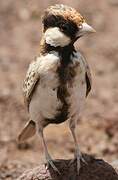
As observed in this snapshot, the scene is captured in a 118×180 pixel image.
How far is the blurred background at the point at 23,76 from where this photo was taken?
9406 millimetres

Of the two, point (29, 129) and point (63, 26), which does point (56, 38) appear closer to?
point (63, 26)

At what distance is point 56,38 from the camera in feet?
20.8

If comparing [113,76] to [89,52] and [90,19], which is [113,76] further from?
[90,19]

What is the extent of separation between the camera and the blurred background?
30.9 ft

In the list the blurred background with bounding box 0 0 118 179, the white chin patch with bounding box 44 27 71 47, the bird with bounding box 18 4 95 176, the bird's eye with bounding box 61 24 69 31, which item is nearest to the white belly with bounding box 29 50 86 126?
the bird with bounding box 18 4 95 176

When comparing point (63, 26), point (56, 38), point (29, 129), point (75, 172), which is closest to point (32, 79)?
point (56, 38)

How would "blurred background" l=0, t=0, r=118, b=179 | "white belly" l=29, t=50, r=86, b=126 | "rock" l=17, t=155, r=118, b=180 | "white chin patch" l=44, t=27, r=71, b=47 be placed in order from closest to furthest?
"white chin patch" l=44, t=27, r=71, b=47
"white belly" l=29, t=50, r=86, b=126
"rock" l=17, t=155, r=118, b=180
"blurred background" l=0, t=0, r=118, b=179

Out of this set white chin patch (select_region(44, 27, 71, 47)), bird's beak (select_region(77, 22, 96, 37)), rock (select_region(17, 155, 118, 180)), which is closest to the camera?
bird's beak (select_region(77, 22, 96, 37))

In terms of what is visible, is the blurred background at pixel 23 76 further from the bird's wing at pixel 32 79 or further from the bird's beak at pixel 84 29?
the bird's beak at pixel 84 29

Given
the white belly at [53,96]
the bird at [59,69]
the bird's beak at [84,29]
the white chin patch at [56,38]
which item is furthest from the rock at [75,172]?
the bird's beak at [84,29]

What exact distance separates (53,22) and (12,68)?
5324mm

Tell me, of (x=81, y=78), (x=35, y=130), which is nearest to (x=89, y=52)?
(x=35, y=130)

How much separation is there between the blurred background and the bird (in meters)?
1.74

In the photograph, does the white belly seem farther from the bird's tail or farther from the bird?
the bird's tail
